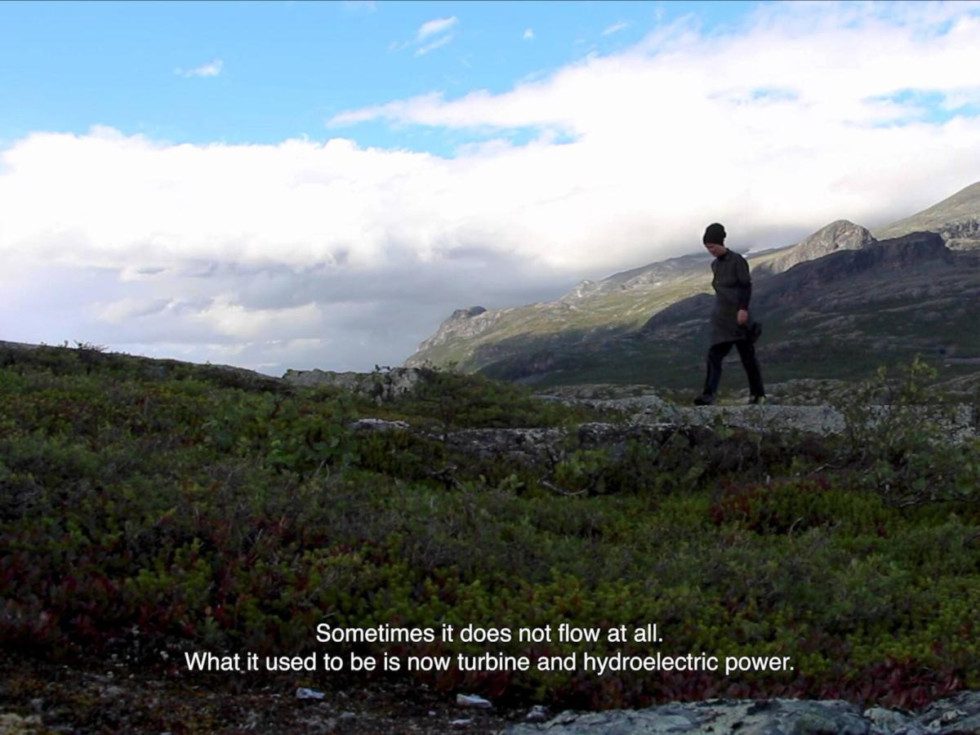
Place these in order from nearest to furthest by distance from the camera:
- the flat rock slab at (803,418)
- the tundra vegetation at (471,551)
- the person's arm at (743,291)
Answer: the tundra vegetation at (471,551) → the flat rock slab at (803,418) → the person's arm at (743,291)

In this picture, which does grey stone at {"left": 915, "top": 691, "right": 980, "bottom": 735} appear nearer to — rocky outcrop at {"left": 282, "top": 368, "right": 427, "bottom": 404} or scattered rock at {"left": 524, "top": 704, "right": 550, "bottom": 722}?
scattered rock at {"left": 524, "top": 704, "right": 550, "bottom": 722}

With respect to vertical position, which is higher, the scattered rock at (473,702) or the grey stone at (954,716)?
the scattered rock at (473,702)

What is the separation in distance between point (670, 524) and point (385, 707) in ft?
14.5

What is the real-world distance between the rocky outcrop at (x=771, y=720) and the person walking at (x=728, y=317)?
35.9 feet

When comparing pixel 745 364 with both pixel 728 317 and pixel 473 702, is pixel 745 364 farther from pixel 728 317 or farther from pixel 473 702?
pixel 473 702

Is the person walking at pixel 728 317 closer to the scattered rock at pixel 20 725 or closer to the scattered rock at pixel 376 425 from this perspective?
the scattered rock at pixel 376 425

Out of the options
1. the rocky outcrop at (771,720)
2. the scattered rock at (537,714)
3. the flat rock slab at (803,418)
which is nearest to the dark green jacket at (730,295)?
the flat rock slab at (803,418)

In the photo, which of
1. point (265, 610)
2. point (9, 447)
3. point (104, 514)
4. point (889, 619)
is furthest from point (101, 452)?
point (889, 619)

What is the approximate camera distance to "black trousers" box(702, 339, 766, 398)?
15633mm

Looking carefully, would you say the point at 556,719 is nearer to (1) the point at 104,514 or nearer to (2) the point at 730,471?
(1) the point at 104,514

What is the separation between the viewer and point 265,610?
18.4ft

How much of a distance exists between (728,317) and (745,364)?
86 centimetres

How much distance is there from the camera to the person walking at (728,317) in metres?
15.6

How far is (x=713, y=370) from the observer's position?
51.9 ft
